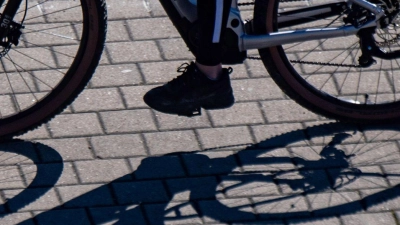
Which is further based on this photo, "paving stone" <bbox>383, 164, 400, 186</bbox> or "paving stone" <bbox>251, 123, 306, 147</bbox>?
"paving stone" <bbox>251, 123, 306, 147</bbox>

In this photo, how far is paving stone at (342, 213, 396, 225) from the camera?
454cm

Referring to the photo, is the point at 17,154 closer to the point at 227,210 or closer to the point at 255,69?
the point at 227,210

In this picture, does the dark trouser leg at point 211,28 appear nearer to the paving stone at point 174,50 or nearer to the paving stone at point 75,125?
the paving stone at point 75,125

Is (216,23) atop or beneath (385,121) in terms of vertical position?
atop

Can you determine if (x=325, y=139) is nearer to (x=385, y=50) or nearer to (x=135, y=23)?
(x=385, y=50)

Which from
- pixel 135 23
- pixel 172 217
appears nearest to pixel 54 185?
pixel 172 217

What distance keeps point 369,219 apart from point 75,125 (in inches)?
63.8

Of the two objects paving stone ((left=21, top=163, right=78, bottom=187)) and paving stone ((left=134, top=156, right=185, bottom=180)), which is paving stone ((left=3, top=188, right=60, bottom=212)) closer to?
paving stone ((left=21, top=163, right=78, bottom=187))

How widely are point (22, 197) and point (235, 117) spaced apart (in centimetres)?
126

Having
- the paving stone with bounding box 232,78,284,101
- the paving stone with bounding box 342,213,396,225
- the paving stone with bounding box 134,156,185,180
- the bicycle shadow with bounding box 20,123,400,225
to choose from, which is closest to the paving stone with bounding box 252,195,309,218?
the bicycle shadow with bounding box 20,123,400,225

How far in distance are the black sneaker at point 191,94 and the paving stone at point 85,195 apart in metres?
0.53

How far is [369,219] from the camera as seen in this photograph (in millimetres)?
Result: 4555

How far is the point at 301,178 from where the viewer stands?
4.82m

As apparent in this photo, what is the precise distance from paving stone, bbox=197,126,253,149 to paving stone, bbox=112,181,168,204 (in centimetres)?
43
